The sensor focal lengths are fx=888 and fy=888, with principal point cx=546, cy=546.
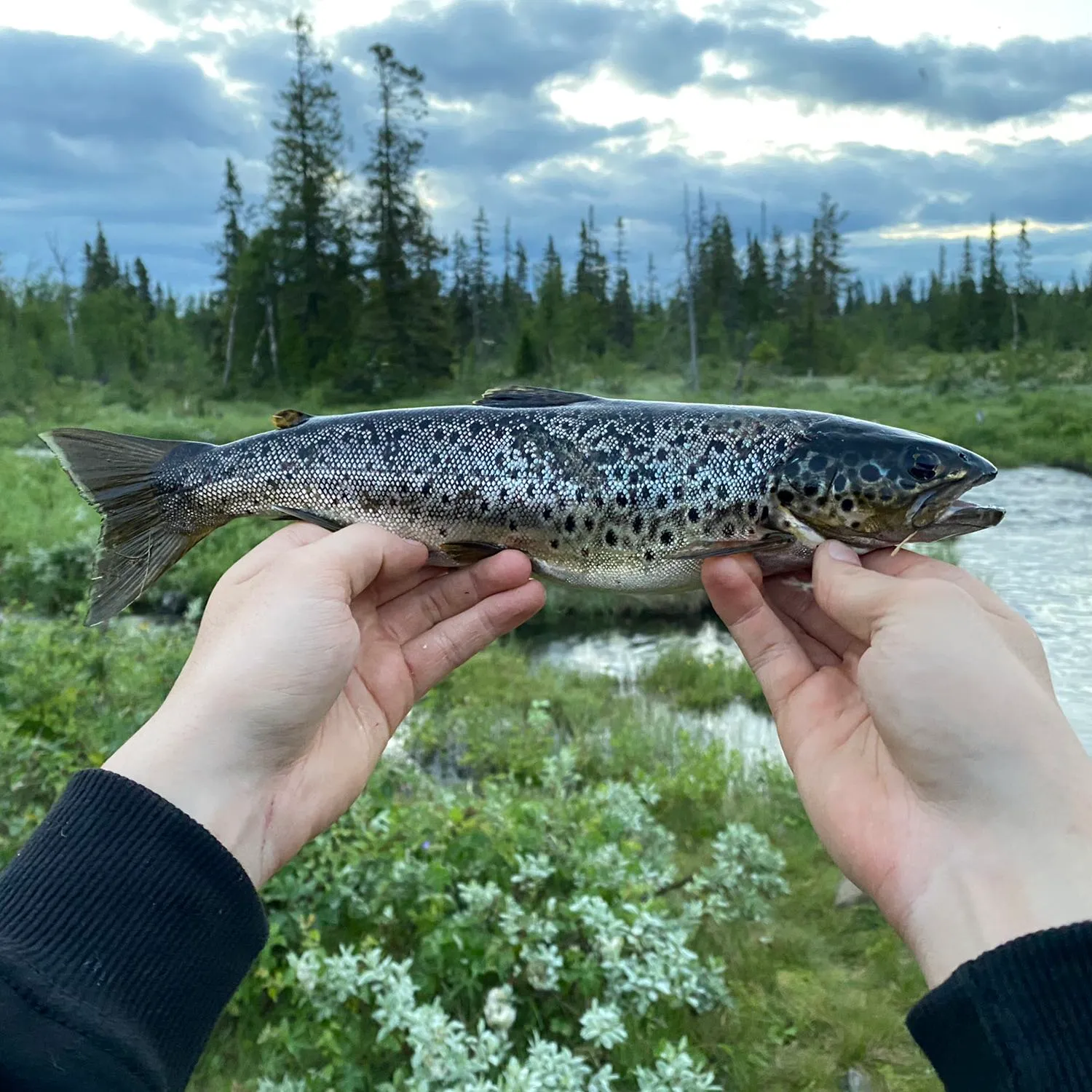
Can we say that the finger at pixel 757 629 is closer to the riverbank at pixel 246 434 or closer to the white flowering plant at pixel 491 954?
the white flowering plant at pixel 491 954

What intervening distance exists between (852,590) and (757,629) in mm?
620

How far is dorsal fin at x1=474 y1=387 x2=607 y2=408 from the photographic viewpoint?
367 centimetres

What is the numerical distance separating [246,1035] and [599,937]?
6.05ft

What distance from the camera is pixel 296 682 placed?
2701mm

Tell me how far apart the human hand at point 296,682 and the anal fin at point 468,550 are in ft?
0.15

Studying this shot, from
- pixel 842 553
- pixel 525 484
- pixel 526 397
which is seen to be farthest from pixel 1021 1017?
pixel 526 397

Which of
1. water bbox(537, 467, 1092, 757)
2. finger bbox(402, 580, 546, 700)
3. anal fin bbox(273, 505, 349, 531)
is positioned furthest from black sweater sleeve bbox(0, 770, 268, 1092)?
water bbox(537, 467, 1092, 757)

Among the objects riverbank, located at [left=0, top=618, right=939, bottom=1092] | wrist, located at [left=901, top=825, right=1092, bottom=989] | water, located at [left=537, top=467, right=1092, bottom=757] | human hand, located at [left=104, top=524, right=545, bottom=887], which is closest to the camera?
wrist, located at [left=901, top=825, right=1092, bottom=989]

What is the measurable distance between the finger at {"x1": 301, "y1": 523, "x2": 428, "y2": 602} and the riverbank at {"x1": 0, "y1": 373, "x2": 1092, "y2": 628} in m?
3.00

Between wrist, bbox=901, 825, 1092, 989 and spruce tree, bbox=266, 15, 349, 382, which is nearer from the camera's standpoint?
wrist, bbox=901, 825, 1092, 989

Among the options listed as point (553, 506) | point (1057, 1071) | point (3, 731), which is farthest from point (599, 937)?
point (3, 731)

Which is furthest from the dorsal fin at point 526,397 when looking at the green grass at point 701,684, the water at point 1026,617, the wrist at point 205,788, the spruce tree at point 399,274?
the spruce tree at point 399,274

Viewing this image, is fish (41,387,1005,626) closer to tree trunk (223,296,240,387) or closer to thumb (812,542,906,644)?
thumb (812,542,906,644)

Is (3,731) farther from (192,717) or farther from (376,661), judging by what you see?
(192,717)
